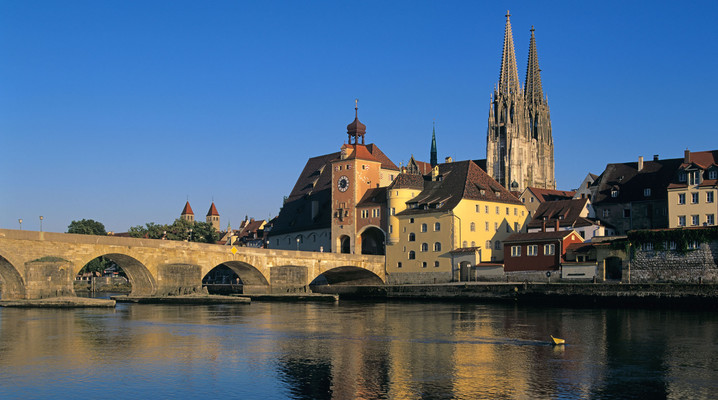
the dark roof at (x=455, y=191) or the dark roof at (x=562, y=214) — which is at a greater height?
the dark roof at (x=455, y=191)

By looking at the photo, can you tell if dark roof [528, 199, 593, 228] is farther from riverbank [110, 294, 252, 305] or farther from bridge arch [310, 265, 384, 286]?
riverbank [110, 294, 252, 305]

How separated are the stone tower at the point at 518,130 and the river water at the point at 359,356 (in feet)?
333

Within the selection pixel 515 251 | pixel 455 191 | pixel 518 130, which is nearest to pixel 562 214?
pixel 515 251

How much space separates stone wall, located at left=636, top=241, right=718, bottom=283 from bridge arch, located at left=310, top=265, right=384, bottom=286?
34.5 metres

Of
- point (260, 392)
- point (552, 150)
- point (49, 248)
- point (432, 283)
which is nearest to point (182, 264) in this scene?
point (49, 248)

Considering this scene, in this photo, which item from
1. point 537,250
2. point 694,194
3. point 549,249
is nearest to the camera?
point 549,249

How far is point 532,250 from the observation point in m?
84.6

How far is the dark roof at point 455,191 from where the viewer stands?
314 ft

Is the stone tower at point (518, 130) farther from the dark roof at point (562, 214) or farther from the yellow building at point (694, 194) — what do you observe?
the yellow building at point (694, 194)

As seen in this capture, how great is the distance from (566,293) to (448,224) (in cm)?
2340

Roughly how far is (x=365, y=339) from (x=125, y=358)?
13.6 m

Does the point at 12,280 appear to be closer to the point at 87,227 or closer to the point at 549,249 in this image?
the point at 549,249

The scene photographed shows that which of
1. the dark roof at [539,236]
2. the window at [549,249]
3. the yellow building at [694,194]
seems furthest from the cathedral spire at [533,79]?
the window at [549,249]

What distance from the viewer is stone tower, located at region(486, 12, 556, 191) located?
160m
